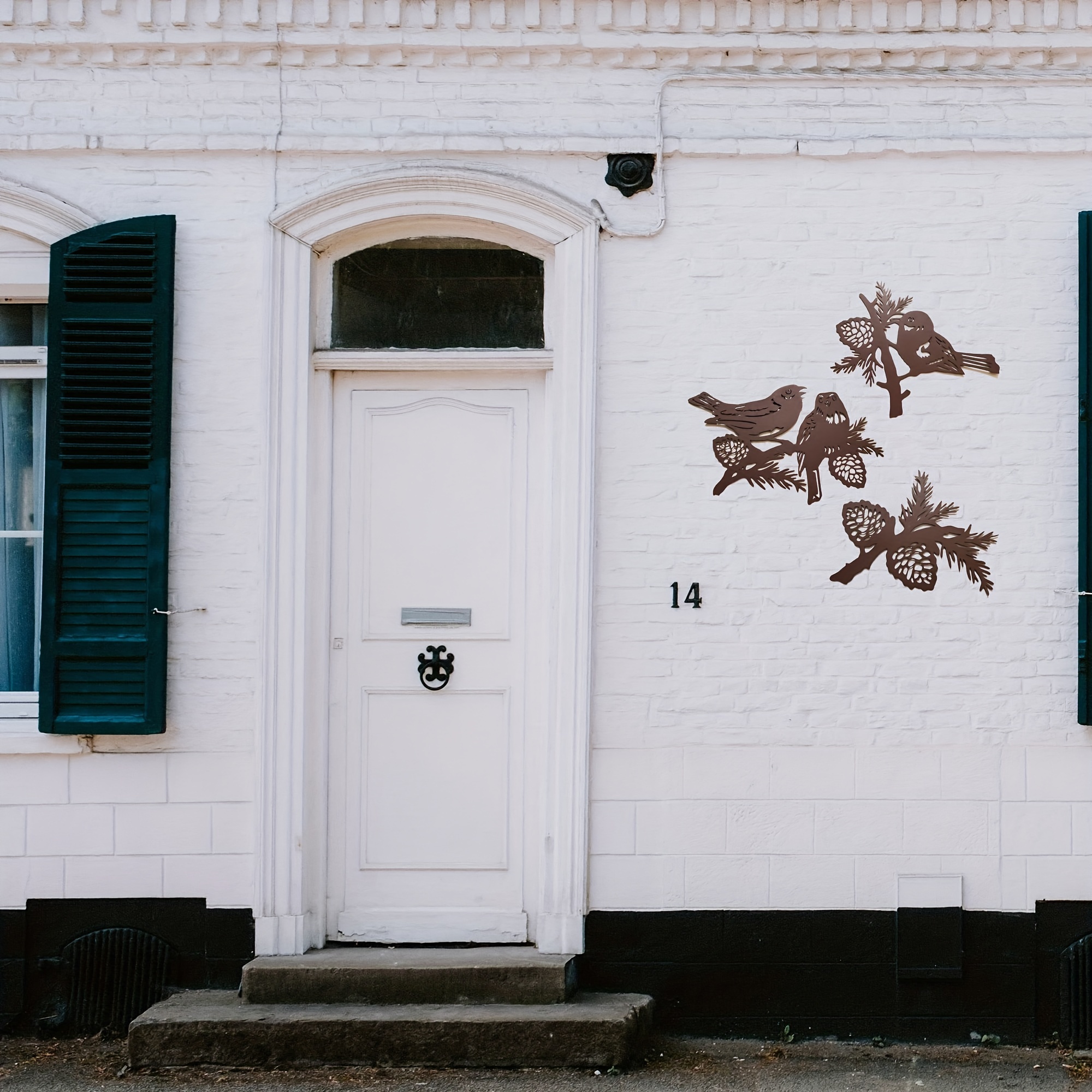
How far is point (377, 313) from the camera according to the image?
16.6 feet

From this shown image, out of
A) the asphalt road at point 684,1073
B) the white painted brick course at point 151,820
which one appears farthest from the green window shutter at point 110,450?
the asphalt road at point 684,1073

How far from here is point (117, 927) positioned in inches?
191

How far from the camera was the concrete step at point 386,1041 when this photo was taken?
443cm

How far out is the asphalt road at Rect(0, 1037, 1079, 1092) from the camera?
4320mm

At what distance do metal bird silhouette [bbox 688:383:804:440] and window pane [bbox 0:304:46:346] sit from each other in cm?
276

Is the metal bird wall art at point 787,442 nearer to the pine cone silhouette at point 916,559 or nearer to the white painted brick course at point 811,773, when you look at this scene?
the pine cone silhouette at point 916,559

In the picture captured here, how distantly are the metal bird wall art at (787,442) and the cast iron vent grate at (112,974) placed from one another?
9.64 feet

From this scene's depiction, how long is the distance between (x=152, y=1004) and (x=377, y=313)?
9.67 feet

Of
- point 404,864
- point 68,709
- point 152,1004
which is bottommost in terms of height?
point 152,1004

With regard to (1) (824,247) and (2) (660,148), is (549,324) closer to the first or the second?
(2) (660,148)

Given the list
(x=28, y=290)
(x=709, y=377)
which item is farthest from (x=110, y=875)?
(x=709, y=377)

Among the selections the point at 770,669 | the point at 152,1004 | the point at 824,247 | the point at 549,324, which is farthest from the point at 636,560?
the point at 152,1004

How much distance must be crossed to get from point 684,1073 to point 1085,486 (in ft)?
8.99

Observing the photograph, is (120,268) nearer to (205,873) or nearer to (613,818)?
(205,873)
